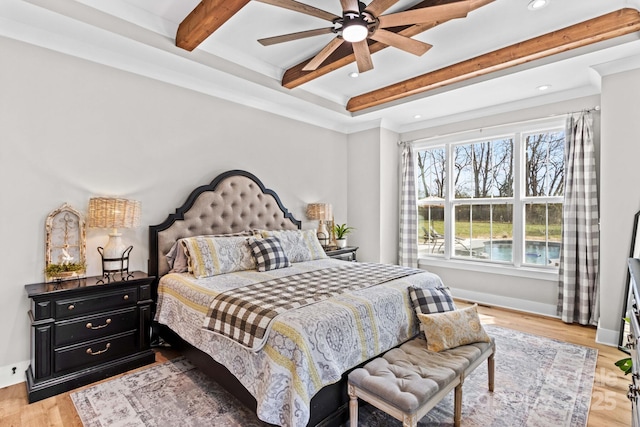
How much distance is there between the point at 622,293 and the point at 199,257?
4.05 m

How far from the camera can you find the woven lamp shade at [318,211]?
15.1ft

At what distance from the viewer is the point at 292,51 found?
3.35 metres

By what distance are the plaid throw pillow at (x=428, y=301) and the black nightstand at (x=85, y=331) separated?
220 centimetres

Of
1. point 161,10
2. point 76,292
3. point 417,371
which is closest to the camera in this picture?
point 417,371

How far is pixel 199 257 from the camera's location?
288 cm

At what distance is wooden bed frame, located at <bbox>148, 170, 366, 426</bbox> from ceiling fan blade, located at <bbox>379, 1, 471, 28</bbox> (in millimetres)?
2312

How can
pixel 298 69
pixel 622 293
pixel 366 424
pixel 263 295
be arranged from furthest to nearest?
1. pixel 298 69
2. pixel 622 293
3. pixel 263 295
4. pixel 366 424

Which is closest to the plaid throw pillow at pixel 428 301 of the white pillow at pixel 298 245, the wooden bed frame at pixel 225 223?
the wooden bed frame at pixel 225 223

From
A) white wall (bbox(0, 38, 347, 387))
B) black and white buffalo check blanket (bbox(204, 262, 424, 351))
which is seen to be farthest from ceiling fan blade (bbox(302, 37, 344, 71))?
black and white buffalo check blanket (bbox(204, 262, 424, 351))

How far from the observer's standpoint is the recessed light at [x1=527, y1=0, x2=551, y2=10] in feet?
8.22

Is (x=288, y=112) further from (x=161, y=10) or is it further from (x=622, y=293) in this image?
(x=622, y=293)

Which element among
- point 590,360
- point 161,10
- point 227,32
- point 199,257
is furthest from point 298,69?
point 590,360

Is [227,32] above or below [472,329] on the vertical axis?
above

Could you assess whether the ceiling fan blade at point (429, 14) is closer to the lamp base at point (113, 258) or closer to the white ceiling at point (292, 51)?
the white ceiling at point (292, 51)
